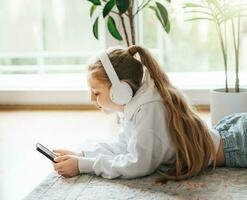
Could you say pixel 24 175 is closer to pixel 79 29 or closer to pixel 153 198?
pixel 153 198

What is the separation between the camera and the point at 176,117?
5.56 feet

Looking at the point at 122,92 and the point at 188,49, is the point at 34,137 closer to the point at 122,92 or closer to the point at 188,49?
the point at 122,92

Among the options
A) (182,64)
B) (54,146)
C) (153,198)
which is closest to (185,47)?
(182,64)

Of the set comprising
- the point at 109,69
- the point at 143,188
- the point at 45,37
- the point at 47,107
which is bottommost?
the point at 143,188

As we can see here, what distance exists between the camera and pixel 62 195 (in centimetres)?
161

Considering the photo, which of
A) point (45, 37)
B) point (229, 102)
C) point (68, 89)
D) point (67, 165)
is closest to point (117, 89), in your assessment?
point (67, 165)

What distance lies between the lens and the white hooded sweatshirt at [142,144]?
1.66m

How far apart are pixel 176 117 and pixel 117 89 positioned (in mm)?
220

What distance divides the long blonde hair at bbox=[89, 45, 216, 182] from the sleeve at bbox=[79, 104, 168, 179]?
48mm

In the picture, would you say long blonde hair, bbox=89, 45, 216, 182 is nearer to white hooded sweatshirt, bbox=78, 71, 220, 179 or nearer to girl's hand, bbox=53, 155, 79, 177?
white hooded sweatshirt, bbox=78, 71, 220, 179

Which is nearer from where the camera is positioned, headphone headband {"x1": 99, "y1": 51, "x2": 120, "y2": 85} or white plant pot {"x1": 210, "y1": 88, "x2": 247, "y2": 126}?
headphone headband {"x1": 99, "y1": 51, "x2": 120, "y2": 85}

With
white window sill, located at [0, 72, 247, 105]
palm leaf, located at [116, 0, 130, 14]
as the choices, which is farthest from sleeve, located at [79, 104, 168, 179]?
white window sill, located at [0, 72, 247, 105]

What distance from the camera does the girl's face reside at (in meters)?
1.75

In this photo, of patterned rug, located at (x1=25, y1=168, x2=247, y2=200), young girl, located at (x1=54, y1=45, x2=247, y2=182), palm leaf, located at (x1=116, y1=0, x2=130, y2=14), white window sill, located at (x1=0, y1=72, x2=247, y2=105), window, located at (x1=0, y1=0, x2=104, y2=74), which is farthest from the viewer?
window, located at (x1=0, y1=0, x2=104, y2=74)
